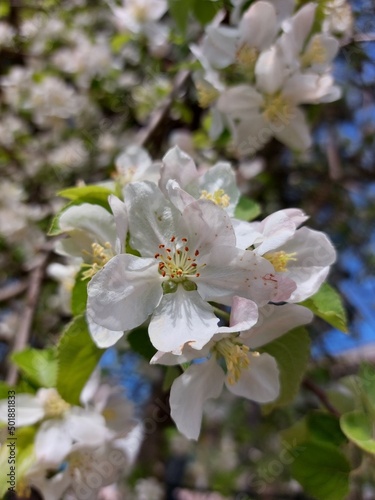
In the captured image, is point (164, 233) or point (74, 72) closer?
point (164, 233)

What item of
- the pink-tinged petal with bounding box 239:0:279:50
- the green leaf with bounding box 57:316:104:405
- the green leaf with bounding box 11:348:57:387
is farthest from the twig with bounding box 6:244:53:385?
the pink-tinged petal with bounding box 239:0:279:50

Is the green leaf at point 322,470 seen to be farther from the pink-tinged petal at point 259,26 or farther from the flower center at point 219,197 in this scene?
the pink-tinged petal at point 259,26

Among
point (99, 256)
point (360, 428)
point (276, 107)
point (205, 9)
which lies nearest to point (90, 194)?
point (99, 256)

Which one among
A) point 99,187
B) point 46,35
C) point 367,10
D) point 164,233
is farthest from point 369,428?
point 46,35

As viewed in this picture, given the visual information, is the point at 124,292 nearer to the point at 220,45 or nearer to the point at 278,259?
the point at 278,259

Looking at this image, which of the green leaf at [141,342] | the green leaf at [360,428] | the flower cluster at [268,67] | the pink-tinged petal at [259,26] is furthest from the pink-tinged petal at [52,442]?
the pink-tinged petal at [259,26]

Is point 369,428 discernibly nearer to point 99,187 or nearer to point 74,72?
point 99,187

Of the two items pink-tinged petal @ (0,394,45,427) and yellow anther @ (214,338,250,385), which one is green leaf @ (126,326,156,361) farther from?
pink-tinged petal @ (0,394,45,427)
